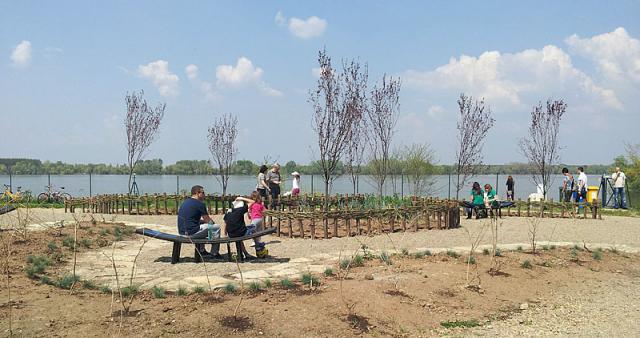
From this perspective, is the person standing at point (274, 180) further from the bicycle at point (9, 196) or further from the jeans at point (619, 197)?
the jeans at point (619, 197)

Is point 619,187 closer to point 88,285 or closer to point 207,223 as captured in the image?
point 207,223

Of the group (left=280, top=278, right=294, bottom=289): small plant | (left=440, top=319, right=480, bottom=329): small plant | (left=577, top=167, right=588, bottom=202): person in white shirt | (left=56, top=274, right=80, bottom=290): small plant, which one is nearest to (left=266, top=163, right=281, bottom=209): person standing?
(left=280, top=278, right=294, bottom=289): small plant

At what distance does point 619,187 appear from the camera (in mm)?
18797

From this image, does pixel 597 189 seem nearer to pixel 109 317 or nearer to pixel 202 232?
pixel 202 232

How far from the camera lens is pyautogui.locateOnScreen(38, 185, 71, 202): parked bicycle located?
22.8 m

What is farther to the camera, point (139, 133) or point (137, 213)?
point (139, 133)

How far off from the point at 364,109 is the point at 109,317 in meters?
14.1

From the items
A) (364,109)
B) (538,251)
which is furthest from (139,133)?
(538,251)

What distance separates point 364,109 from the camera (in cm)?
1788

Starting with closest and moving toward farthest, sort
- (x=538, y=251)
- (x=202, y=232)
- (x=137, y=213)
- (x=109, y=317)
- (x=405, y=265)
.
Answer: (x=109, y=317) < (x=405, y=265) < (x=202, y=232) < (x=538, y=251) < (x=137, y=213)

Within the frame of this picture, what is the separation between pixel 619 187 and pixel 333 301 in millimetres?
17586

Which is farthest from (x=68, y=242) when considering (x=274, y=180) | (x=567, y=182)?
(x=567, y=182)

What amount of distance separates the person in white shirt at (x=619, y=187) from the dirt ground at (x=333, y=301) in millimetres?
12785

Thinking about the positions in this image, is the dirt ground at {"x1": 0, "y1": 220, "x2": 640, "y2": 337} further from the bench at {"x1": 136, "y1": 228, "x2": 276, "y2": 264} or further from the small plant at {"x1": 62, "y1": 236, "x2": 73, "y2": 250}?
the bench at {"x1": 136, "y1": 228, "x2": 276, "y2": 264}
